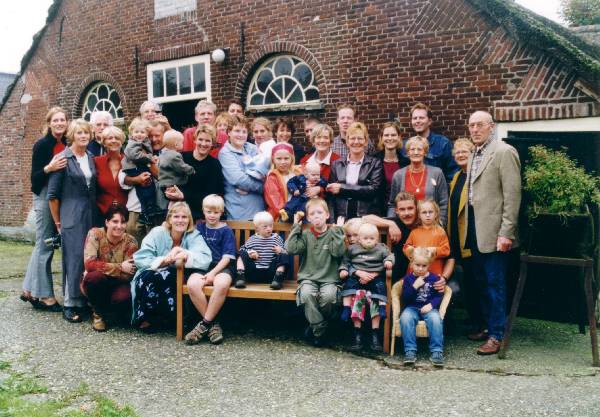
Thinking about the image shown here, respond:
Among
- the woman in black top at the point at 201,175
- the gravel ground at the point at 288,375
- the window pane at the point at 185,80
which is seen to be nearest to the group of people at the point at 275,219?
the woman in black top at the point at 201,175

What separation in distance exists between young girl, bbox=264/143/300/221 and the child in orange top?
1.24m

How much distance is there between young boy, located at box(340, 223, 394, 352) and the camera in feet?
15.8

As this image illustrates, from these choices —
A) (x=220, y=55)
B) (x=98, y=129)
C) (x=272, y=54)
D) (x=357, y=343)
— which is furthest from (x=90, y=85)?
(x=357, y=343)

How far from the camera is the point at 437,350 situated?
4.62 m

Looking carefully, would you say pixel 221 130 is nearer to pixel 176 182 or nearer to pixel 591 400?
pixel 176 182

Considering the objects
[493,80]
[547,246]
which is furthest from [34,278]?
[493,80]

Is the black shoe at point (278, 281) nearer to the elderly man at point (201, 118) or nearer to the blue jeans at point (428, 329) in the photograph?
the blue jeans at point (428, 329)

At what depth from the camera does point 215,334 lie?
16.6 ft

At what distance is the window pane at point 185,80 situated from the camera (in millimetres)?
10398

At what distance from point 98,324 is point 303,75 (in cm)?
521

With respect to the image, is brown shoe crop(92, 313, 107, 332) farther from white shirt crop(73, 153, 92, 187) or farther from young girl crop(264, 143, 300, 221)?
young girl crop(264, 143, 300, 221)

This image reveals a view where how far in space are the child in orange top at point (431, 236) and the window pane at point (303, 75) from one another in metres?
4.47

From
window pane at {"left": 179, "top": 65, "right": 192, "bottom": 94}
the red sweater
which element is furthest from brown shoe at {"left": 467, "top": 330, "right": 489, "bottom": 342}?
window pane at {"left": 179, "top": 65, "right": 192, "bottom": 94}

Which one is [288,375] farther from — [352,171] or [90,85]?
[90,85]
